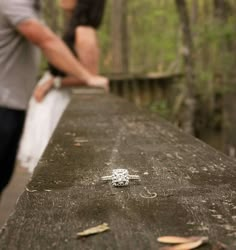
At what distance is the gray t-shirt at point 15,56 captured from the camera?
2852mm

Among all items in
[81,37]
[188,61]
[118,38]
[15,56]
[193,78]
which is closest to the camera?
[15,56]

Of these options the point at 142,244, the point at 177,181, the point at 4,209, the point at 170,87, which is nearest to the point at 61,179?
the point at 177,181

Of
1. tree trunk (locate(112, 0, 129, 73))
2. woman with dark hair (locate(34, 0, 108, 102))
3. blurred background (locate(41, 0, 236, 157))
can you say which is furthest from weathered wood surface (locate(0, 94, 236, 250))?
tree trunk (locate(112, 0, 129, 73))

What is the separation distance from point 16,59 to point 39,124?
623mm

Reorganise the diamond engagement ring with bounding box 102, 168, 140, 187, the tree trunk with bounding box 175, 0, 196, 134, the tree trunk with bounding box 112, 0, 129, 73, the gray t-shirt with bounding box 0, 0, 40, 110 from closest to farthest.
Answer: the diamond engagement ring with bounding box 102, 168, 140, 187 → the gray t-shirt with bounding box 0, 0, 40, 110 → the tree trunk with bounding box 175, 0, 196, 134 → the tree trunk with bounding box 112, 0, 129, 73

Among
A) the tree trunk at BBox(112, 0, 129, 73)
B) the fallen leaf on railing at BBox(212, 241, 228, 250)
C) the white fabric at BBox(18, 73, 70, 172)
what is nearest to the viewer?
the fallen leaf on railing at BBox(212, 241, 228, 250)

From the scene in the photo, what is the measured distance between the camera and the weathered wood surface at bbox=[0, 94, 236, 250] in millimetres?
981

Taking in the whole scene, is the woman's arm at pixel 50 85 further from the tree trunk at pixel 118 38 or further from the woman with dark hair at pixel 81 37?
the tree trunk at pixel 118 38

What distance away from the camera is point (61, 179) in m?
1.38

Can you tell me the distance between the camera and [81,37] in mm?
3623

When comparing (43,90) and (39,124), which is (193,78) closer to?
(43,90)

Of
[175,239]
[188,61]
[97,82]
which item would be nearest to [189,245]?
[175,239]

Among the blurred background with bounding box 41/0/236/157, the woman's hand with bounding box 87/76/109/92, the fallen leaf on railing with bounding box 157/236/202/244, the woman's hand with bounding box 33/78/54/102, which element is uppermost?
the fallen leaf on railing with bounding box 157/236/202/244

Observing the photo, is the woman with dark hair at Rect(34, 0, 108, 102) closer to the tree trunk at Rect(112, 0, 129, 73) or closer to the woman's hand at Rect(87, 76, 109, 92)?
the woman's hand at Rect(87, 76, 109, 92)
